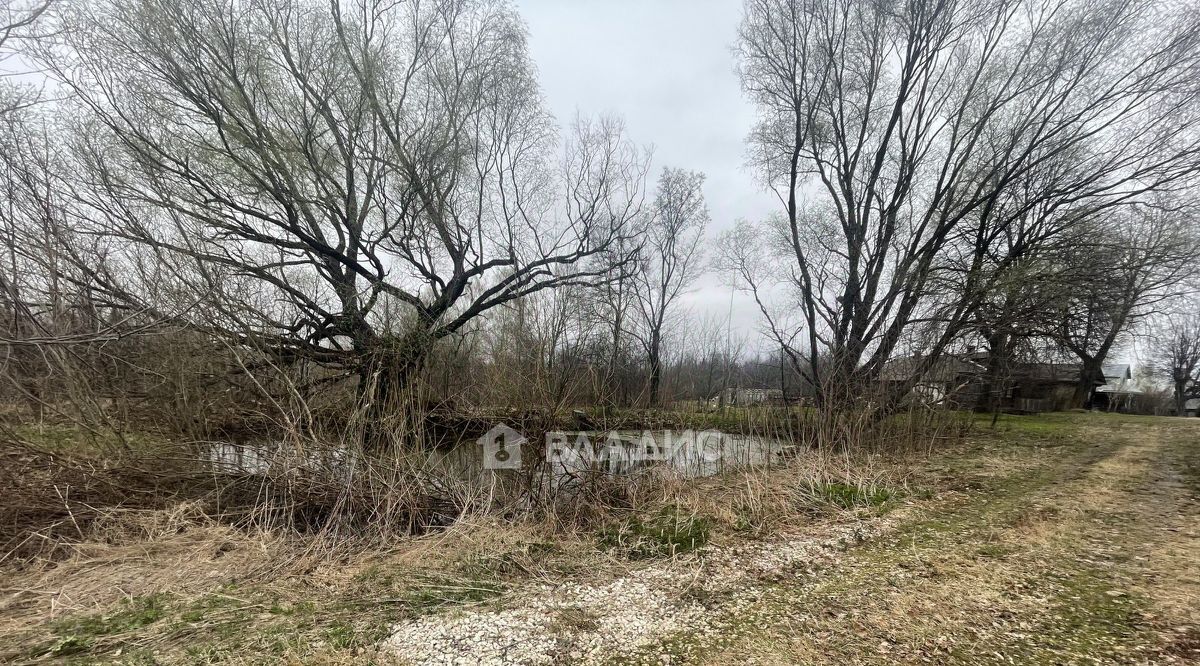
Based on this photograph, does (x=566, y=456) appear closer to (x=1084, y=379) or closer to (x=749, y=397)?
(x=749, y=397)

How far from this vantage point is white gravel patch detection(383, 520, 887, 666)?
2.23 m

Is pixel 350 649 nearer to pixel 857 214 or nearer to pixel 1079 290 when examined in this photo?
pixel 857 214

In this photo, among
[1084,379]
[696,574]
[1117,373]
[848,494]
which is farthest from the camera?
[1117,373]

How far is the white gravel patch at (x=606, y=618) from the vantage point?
7.32 ft

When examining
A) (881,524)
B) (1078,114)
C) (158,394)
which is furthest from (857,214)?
(158,394)

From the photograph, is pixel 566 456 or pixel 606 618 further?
pixel 566 456

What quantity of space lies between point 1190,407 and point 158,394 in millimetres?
65749

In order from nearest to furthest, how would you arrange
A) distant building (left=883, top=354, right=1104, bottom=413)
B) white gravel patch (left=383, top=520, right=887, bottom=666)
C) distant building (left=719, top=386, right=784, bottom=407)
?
white gravel patch (left=383, top=520, right=887, bottom=666), distant building (left=719, top=386, right=784, bottom=407), distant building (left=883, top=354, right=1104, bottom=413)

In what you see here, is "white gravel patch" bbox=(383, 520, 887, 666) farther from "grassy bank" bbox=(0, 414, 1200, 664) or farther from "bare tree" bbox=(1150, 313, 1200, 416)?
"bare tree" bbox=(1150, 313, 1200, 416)

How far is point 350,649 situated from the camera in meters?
2.24

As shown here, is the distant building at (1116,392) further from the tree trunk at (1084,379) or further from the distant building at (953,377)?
the distant building at (953,377)

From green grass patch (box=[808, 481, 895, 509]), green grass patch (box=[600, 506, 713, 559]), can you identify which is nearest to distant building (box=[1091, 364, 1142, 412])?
green grass patch (box=[808, 481, 895, 509])

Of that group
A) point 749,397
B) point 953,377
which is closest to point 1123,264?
point 953,377

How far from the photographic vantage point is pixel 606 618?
8.46ft
